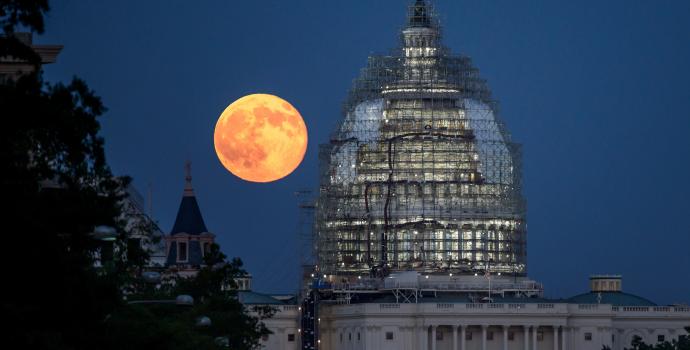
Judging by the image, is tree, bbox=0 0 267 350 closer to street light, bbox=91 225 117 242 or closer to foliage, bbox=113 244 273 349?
street light, bbox=91 225 117 242

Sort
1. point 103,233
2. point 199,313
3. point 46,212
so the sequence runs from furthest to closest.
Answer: point 199,313 < point 103,233 < point 46,212

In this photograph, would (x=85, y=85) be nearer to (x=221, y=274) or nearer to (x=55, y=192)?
(x=55, y=192)

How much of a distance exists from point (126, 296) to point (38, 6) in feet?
175

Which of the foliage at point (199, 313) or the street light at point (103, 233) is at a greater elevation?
the street light at point (103, 233)

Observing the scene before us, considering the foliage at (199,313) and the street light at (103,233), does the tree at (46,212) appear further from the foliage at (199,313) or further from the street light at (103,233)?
the foliage at (199,313)

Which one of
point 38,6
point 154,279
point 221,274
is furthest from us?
point 221,274

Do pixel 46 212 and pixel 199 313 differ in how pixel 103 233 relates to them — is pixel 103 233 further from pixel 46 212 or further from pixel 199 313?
pixel 199 313

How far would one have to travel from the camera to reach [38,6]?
8131 cm

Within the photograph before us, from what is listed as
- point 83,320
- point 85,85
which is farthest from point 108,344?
point 85,85

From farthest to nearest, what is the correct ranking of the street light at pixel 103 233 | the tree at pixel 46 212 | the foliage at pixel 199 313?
1. the foliage at pixel 199 313
2. the street light at pixel 103 233
3. the tree at pixel 46 212

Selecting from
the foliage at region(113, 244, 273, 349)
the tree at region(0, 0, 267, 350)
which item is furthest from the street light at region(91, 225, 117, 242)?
the foliage at region(113, 244, 273, 349)

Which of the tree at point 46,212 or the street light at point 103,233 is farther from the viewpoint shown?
the street light at point 103,233

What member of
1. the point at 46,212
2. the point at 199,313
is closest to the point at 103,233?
the point at 46,212

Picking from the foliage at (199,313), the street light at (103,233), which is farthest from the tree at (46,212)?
the foliage at (199,313)
